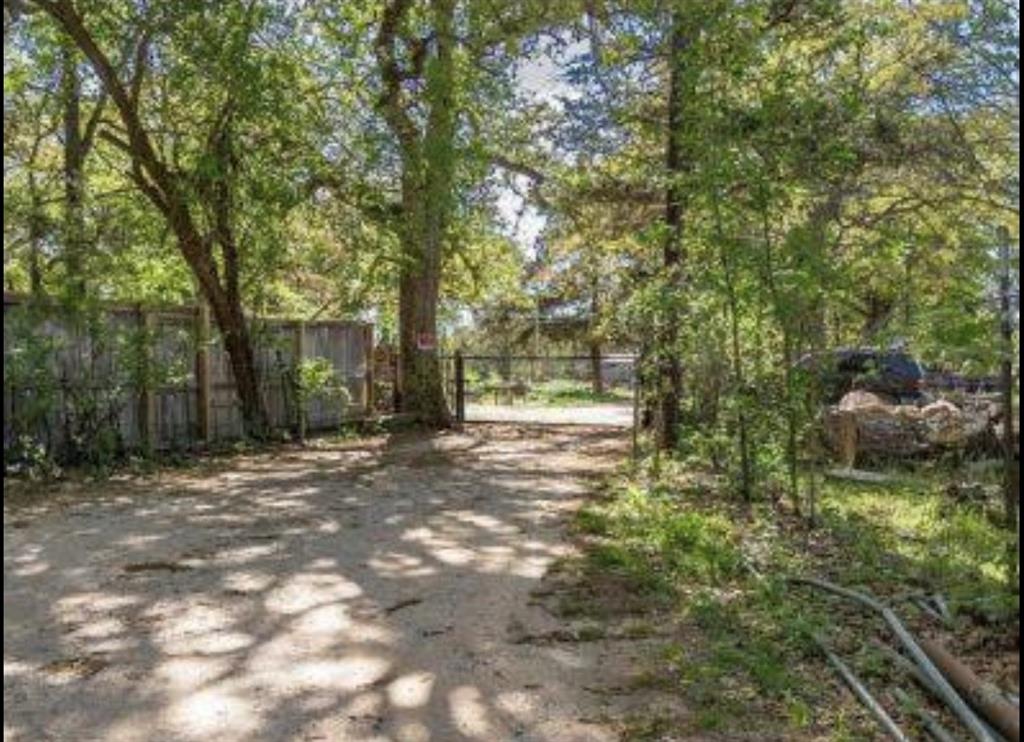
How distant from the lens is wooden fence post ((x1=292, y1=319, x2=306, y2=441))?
47.1 feet

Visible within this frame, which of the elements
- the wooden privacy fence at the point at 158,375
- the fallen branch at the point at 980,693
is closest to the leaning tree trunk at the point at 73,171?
the wooden privacy fence at the point at 158,375

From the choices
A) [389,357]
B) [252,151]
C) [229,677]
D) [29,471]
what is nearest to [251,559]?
[229,677]

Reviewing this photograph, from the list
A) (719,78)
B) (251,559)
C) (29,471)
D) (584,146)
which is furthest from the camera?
(584,146)

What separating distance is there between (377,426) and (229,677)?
1196 centimetres

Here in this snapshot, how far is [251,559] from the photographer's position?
6.40 m

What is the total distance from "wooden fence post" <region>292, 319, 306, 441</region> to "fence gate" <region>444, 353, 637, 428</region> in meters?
3.27

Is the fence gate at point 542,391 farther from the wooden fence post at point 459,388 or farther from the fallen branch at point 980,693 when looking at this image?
the fallen branch at point 980,693

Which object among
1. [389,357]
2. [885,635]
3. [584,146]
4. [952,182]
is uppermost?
[584,146]

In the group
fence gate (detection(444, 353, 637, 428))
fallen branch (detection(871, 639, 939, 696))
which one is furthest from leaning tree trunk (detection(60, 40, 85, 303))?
fallen branch (detection(871, 639, 939, 696))

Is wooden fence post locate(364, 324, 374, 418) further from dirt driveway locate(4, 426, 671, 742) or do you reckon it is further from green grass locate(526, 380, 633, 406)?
green grass locate(526, 380, 633, 406)

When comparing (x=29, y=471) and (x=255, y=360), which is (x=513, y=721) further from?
(x=255, y=360)

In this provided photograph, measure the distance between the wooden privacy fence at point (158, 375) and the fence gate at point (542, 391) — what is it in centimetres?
331

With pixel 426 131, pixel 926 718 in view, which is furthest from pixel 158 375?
pixel 926 718

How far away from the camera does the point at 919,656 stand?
13.8ft
